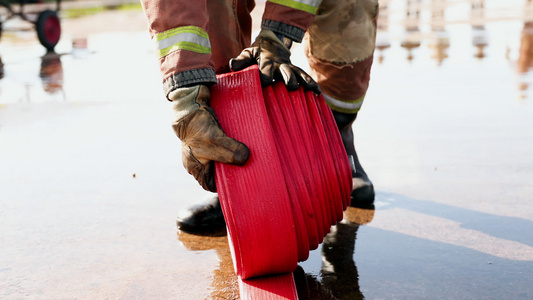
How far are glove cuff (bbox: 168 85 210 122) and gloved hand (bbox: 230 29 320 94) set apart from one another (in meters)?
0.18

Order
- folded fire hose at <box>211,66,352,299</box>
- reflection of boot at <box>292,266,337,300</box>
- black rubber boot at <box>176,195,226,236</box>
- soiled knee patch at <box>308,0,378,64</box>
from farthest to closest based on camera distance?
soiled knee patch at <box>308,0,378,64</box>, black rubber boot at <box>176,195,226,236</box>, reflection of boot at <box>292,266,337,300</box>, folded fire hose at <box>211,66,352,299</box>

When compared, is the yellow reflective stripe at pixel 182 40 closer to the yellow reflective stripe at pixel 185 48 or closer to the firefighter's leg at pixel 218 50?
the yellow reflective stripe at pixel 185 48

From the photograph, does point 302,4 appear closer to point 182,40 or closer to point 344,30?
point 344,30

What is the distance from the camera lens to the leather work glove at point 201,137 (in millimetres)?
1758

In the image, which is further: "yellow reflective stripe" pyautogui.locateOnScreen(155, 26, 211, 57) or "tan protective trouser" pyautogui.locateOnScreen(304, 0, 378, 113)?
"tan protective trouser" pyautogui.locateOnScreen(304, 0, 378, 113)

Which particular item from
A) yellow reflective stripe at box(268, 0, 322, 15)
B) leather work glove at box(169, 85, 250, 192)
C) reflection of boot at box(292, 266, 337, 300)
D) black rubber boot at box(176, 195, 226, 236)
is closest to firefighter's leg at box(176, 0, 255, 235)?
black rubber boot at box(176, 195, 226, 236)

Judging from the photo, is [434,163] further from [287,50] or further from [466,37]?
[466,37]

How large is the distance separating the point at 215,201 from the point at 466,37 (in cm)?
644

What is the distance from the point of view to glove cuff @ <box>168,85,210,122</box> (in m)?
1.88

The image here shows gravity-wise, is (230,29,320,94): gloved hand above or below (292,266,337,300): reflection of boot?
Result: above

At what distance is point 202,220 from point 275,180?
0.75 metres

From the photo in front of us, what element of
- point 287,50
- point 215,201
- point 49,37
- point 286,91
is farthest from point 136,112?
point 49,37

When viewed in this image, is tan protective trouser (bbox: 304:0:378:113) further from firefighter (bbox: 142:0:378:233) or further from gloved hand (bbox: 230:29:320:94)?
gloved hand (bbox: 230:29:320:94)

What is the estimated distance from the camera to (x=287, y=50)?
7.29 feet
